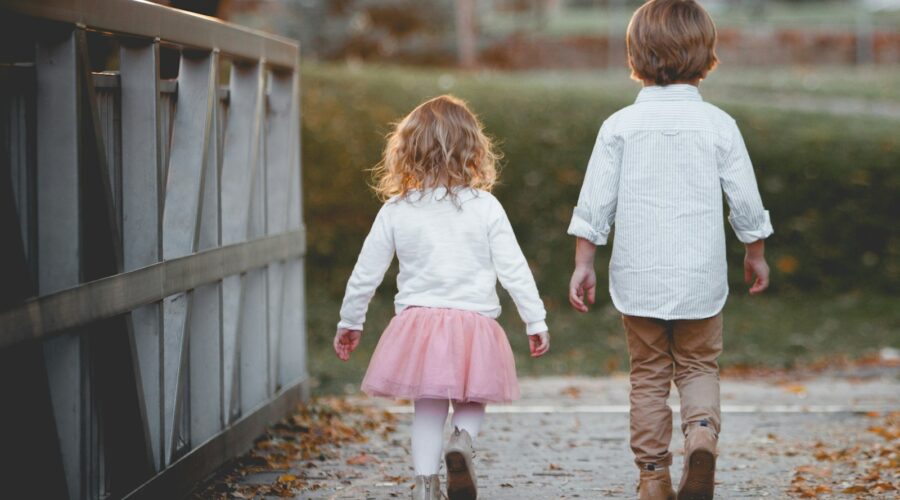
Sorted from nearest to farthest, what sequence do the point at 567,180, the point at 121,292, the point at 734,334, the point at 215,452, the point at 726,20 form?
the point at 121,292
the point at 215,452
the point at 734,334
the point at 567,180
the point at 726,20

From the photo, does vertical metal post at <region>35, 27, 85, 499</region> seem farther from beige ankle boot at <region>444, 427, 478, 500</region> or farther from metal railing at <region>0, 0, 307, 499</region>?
beige ankle boot at <region>444, 427, 478, 500</region>

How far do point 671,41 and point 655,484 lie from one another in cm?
162

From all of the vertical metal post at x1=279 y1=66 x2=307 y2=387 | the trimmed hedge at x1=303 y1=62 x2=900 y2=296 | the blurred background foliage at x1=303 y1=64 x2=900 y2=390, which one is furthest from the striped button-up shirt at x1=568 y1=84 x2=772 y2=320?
the trimmed hedge at x1=303 y1=62 x2=900 y2=296

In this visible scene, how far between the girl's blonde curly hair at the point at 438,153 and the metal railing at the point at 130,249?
833 mm

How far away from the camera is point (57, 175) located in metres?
3.84

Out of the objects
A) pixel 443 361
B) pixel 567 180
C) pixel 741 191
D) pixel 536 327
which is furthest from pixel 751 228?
pixel 567 180

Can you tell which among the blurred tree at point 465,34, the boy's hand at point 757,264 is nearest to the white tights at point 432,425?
the boy's hand at point 757,264

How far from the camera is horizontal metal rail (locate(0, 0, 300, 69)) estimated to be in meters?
3.74

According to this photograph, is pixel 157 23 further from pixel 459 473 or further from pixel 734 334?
pixel 734 334

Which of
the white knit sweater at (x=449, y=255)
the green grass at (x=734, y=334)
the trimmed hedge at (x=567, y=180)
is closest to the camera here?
the white knit sweater at (x=449, y=255)

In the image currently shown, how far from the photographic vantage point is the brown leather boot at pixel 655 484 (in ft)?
15.8

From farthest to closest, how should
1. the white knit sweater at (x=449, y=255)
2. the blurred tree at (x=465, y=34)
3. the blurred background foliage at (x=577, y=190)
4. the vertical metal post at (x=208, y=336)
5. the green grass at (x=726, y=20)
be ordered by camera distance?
the green grass at (x=726, y=20), the blurred tree at (x=465, y=34), the blurred background foliage at (x=577, y=190), the vertical metal post at (x=208, y=336), the white knit sweater at (x=449, y=255)

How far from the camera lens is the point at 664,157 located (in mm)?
4879

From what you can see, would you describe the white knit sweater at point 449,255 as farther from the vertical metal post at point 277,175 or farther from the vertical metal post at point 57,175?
the vertical metal post at point 277,175
